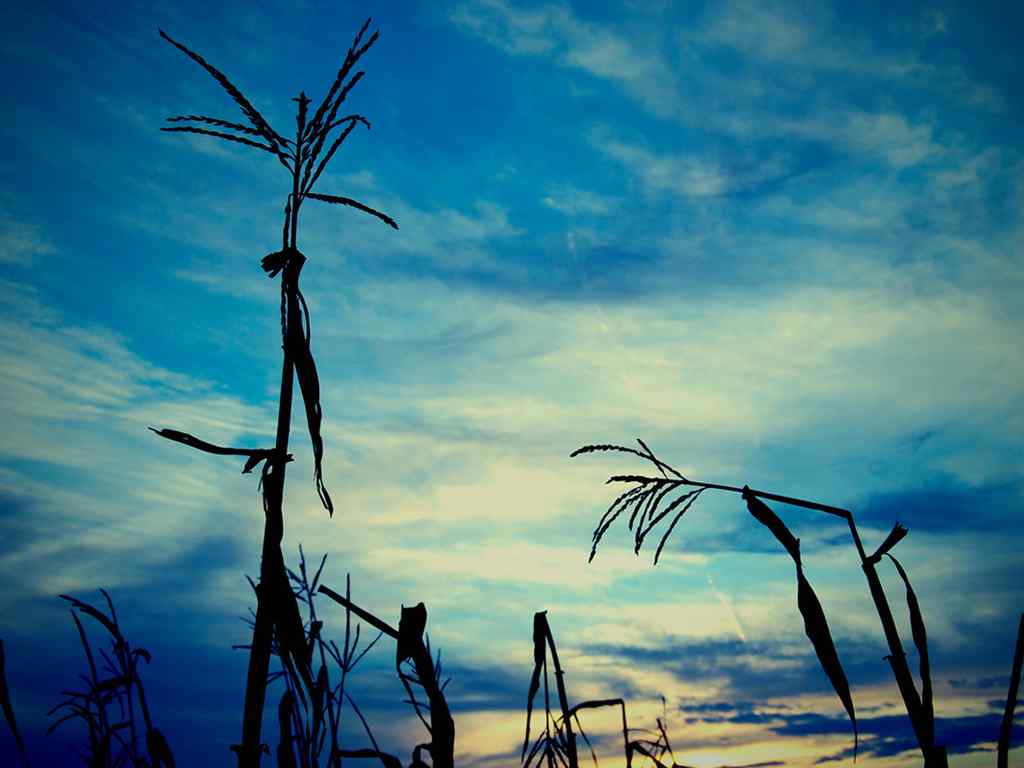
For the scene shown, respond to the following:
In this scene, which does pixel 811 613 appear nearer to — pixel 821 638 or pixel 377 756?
pixel 821 638

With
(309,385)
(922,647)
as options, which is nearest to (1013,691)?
(922,647)

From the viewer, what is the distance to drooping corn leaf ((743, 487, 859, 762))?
1.97 metres

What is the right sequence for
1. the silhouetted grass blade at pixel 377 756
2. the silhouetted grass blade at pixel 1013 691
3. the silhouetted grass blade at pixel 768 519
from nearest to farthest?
the silhouetted grass blade at pixel 1013 691 < the silhouetted grass blade at pixel 768 519 < the silhouetted grass blade at pixel 377 756

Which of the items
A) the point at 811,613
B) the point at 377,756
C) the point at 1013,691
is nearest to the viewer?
the point at 1013,691

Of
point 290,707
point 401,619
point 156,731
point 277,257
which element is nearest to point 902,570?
point 401,619

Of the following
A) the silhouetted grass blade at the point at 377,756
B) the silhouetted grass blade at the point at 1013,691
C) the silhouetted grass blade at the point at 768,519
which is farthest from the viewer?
the silhouetted grass blade at the point at 377,756

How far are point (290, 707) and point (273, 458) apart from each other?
1.99 m

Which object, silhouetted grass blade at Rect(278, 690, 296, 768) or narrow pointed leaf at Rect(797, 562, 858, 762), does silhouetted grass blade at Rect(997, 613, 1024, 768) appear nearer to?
narrow pointed leaf at Rect(797, 562, 858, 762)

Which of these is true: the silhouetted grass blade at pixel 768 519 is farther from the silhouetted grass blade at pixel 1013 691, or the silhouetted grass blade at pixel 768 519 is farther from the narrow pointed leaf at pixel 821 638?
the silhouetted grass blade at pixel 1013 691

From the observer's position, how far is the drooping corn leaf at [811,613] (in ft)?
6.47

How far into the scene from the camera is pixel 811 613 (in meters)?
2.06

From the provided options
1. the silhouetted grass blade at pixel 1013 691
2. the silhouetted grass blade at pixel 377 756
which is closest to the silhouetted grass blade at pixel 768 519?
the silhouetted grass blade at pixel 1013 691

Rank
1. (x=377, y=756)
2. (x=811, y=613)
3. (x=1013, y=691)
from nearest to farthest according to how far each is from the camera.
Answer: (x=1013, y=691) → (x=811, y=613) → (x=377, y=756)

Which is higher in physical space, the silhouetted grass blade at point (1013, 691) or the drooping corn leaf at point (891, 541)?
the drooping corn leaf at point (891, 541)
